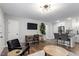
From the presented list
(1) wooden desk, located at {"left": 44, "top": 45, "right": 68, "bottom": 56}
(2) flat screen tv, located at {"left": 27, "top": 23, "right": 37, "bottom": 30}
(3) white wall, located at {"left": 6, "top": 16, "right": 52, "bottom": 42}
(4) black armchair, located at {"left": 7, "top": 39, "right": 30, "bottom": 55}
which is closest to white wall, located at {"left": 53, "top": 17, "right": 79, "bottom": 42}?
(3) white wall, located at {"left": 6, "top": 16, "right": 52, "bottom": 42}

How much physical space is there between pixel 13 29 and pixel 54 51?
951mm

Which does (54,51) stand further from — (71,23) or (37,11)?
(37,11)

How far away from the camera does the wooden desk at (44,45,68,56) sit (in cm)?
161

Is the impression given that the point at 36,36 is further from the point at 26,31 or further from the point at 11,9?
the point at 11,9

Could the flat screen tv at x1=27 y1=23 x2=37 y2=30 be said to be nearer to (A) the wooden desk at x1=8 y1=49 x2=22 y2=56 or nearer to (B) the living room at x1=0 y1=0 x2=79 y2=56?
(B) the living room at x1=0 y1=0 x2=79 y2=56

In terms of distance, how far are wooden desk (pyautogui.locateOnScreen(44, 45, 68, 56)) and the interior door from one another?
676mm

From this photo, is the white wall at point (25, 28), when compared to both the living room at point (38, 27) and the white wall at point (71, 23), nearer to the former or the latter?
the living room at point (38, 27)

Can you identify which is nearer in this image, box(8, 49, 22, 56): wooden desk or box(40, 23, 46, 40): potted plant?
box(8, 49, 22, 56): wooden desk

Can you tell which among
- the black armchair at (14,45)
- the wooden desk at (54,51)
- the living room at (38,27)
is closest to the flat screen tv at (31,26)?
the living room at (38,27)

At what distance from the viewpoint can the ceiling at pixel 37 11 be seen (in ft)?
5.23

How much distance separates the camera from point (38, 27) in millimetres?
1806

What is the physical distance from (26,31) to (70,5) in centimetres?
102

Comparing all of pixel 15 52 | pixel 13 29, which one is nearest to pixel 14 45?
pixel 15 52

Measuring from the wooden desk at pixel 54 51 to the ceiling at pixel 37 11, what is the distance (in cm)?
60
